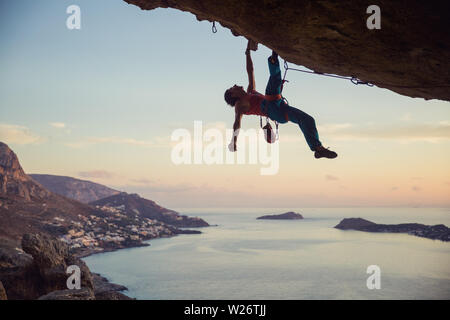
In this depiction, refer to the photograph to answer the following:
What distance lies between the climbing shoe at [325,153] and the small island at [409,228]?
99.0 meters

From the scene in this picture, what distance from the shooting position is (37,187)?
71000mm

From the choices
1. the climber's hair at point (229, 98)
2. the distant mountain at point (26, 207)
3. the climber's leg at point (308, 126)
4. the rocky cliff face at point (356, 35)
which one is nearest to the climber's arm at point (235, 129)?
the climber's hair at point (229, 98)

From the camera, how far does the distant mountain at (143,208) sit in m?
102

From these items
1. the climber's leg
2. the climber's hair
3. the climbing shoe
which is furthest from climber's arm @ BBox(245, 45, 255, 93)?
the climbing shoe

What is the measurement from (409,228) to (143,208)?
285ft

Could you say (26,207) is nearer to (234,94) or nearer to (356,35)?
(234,94)

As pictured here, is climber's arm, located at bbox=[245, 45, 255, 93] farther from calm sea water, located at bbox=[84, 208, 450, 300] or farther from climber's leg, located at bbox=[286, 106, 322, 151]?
calm sea water, located at bbox=[84, 208, 450, 300]

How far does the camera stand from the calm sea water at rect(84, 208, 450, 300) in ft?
152

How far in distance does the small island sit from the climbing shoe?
3898 inches

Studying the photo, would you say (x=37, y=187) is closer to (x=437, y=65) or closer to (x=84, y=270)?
(x=84, y=270)

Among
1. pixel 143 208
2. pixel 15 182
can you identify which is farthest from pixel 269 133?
pixel 143 208

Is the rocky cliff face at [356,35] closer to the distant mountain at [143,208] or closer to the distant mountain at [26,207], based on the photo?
the distant mountain at [26,207]

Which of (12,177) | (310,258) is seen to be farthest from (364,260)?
(12,177)
